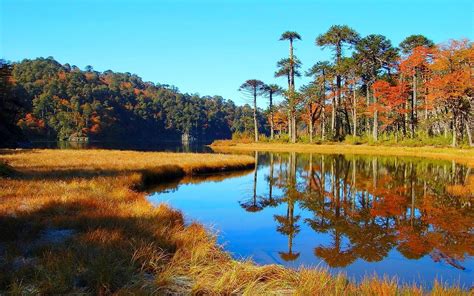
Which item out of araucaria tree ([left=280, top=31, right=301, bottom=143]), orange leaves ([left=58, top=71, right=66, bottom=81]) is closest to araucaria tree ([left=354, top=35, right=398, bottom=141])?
araucaria tree ([left=280, top=31, right=301, bottom=143])

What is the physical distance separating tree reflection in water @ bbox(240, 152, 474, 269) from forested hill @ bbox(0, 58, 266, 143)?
77055 millimetres

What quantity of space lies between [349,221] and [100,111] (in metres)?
123

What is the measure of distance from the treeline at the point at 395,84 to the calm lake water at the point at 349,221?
25.5m

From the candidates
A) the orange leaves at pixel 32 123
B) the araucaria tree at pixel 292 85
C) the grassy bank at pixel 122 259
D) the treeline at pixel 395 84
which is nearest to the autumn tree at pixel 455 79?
the treeline at pixel 395 84

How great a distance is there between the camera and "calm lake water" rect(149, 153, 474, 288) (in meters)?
7.24

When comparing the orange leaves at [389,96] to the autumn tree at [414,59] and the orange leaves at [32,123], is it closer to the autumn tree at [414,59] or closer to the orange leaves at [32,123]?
the autumn tree at [414,59]

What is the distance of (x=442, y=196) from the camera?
14.7 m

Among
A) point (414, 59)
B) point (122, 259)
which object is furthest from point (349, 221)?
point (414, 59)

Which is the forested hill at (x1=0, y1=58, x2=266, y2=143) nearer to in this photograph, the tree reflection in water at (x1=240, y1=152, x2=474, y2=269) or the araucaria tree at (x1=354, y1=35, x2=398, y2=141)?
the araucaria tree at (x1=354, y1=35, x2=398, y2=141)

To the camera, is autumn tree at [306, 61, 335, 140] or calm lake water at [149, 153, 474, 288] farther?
autumn tree at [306, 61, 335, 140]

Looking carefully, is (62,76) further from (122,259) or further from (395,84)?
(122,259)

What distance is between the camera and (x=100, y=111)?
401 feet

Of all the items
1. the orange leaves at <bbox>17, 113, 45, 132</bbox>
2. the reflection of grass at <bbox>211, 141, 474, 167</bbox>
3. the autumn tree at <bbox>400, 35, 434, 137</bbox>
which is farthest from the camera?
the orange leaves at <bbox>17, 113, 45, 132</bbox>

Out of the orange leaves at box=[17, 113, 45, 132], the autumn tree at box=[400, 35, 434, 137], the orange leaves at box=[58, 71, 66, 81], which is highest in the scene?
the orange leaves at box=[58, 71, 66, 81]
